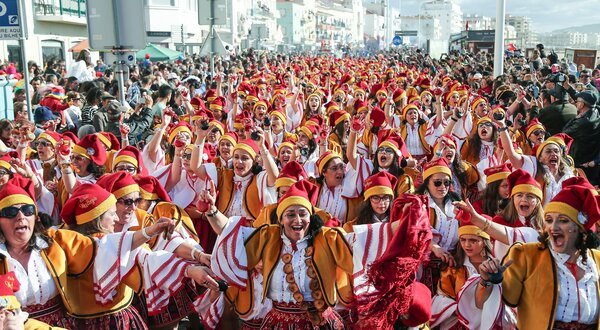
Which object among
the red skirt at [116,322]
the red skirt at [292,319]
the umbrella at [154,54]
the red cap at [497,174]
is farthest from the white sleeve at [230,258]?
the umbrella at [154,54]

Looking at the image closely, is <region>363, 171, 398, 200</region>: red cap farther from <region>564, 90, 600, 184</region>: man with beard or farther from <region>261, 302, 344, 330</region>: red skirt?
<region>564, 90, 600, 184</region>: man with beard

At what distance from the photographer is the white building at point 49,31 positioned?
23344 millimetres

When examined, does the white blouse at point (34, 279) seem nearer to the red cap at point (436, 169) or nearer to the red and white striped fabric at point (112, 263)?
the red and white striped fabric at point (112, 263)

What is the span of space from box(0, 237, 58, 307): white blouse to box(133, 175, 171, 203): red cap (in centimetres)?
146

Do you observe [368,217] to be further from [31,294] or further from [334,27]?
[334,27]

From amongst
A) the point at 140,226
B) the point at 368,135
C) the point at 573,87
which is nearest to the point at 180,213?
the point at 140,226

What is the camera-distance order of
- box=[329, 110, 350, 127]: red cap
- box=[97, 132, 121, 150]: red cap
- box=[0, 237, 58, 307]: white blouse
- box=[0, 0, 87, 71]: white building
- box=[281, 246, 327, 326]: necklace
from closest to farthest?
box=[0, 237, 58, 307]: white blouse
box=[281, 246, 327, 326]: necklace
box=[97, 132, 121, 150]: red cap
box=[329, 110, 350, 127]: red cap
box=[0, 0, 87, 71]: white building

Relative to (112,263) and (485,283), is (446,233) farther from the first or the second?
(112,263)

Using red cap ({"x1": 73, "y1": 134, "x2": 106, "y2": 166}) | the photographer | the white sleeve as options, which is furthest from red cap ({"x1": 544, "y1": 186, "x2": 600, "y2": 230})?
the photographer

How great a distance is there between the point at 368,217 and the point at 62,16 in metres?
24.8

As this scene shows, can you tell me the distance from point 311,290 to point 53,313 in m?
1.49

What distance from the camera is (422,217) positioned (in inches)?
133

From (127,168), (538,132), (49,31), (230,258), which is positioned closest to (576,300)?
(230,258)

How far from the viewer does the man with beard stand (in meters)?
9.09
